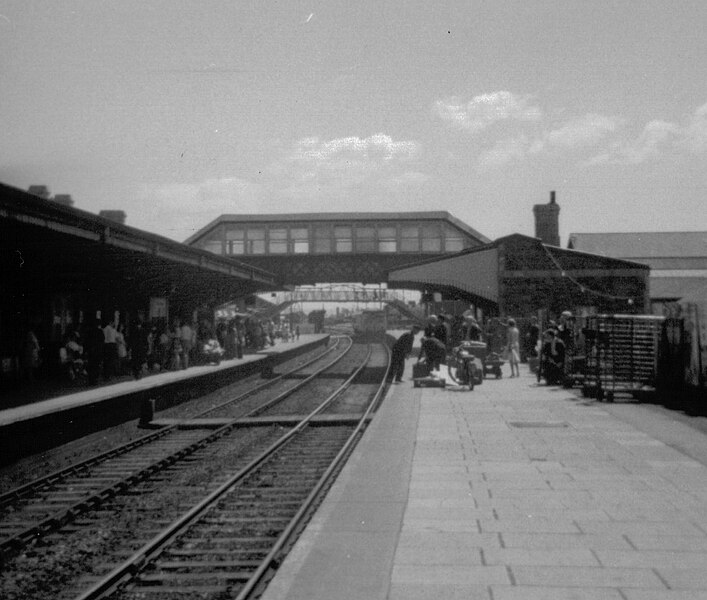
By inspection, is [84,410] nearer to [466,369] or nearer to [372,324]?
[466,369]

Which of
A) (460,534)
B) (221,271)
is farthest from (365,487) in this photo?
(221,271)

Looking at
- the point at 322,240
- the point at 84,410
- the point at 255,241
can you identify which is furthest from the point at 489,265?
the point at 84,410

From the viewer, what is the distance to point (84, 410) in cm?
1509

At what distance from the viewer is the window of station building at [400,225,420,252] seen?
151ft

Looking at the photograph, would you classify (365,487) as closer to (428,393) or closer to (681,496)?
(681,496)

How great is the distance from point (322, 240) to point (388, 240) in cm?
346

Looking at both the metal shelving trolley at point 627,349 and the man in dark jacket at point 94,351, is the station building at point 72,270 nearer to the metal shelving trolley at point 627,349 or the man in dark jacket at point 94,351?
the man in dark jacket at point 94,351

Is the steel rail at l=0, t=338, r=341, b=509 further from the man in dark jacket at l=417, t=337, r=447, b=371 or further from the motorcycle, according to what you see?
the motorcycle

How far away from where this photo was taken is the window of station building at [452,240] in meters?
46.2

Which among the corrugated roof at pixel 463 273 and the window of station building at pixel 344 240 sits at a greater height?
the window of station building at pixel 344 240

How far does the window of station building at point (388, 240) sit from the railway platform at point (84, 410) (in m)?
22.6

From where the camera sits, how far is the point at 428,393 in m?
17.6

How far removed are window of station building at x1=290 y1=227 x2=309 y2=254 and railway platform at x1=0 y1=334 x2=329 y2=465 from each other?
21987mm

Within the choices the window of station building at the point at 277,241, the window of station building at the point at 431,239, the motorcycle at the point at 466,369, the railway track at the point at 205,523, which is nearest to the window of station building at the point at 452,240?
the window of station building at the point at 431,239
